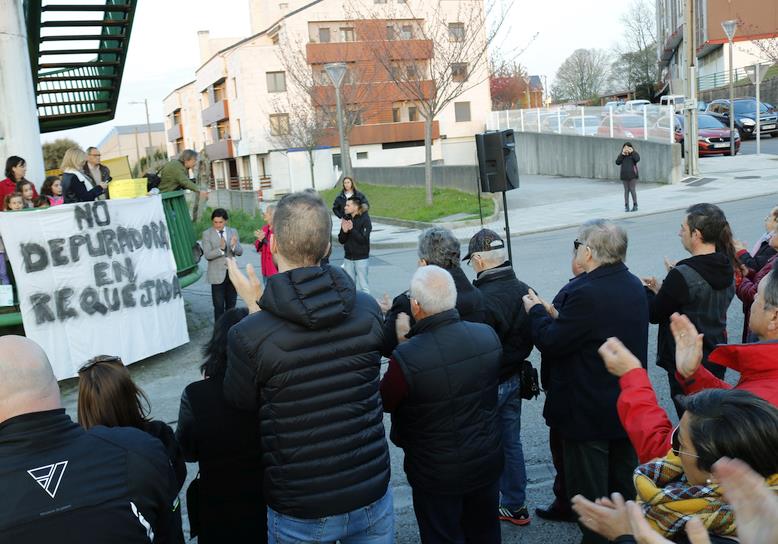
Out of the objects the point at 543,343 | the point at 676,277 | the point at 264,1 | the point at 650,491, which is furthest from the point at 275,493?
the point at 264,1

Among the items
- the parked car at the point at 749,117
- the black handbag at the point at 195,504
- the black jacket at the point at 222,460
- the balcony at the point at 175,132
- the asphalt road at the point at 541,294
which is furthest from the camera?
the balcony at the point at 175,132

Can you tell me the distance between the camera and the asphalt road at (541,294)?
4.82 meters

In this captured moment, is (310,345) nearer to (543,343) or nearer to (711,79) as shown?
(543,343)

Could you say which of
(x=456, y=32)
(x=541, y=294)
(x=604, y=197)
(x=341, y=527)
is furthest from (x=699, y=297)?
(x=456, y=32)

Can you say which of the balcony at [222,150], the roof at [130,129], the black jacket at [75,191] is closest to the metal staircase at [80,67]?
the black jacket at [75,191]

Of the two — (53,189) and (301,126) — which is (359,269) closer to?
(53,189)

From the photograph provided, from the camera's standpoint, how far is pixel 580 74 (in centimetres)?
8400

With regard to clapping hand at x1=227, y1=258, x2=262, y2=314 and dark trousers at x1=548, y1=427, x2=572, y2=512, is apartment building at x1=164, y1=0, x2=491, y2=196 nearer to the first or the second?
dark trousers at x1=548, y1=427, x2=572, y2=512

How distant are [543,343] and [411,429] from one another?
96cm

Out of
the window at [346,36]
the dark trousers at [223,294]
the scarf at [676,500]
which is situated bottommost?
the dark trousers at [223,294]

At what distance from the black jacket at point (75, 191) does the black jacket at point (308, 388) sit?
6889 millimetres

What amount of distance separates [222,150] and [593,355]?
61.5 m

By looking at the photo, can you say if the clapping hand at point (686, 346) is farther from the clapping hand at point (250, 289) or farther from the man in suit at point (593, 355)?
the clapping hand at point (250, 289)

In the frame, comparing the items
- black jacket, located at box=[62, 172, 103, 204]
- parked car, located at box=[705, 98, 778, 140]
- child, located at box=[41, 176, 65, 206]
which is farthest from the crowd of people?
parked car, located at box=[705, 98, 778, 140]
